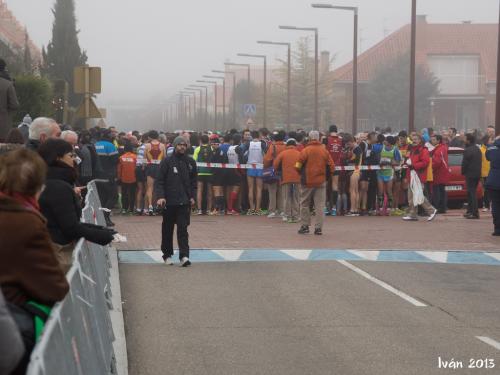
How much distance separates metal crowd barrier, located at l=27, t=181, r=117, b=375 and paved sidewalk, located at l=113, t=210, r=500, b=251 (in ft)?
31.1

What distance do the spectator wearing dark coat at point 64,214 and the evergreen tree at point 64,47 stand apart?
69.8m

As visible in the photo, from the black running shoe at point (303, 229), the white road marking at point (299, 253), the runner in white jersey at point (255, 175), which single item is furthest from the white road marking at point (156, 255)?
the runner in white jersey at point (255, 175)

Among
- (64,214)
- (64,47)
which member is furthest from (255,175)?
(64,47)

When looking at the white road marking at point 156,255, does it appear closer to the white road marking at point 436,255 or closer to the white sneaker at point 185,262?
the white sneaker at point 185,262

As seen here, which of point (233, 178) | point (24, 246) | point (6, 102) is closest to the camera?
point (24, 246)

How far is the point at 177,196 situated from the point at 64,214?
7.31 m

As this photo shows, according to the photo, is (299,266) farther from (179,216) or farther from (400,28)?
(400,28)

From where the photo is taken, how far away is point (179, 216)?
50.8 feet

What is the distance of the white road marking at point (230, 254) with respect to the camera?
1642cm

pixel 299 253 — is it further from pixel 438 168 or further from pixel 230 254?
pixel 438 168

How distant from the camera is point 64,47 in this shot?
83812 millimetres

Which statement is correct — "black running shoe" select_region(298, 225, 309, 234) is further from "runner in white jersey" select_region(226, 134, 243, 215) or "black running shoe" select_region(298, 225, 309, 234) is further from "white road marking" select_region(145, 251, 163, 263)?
"runner in white jersey" select_region(226, 134, 243, 215)

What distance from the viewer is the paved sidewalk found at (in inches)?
722

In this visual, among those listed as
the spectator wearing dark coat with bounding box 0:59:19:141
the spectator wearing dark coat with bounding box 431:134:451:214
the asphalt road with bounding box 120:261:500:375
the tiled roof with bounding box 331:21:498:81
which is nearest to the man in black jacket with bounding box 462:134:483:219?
the spectator wearing dark coat with bounding box 431:134:451:214
